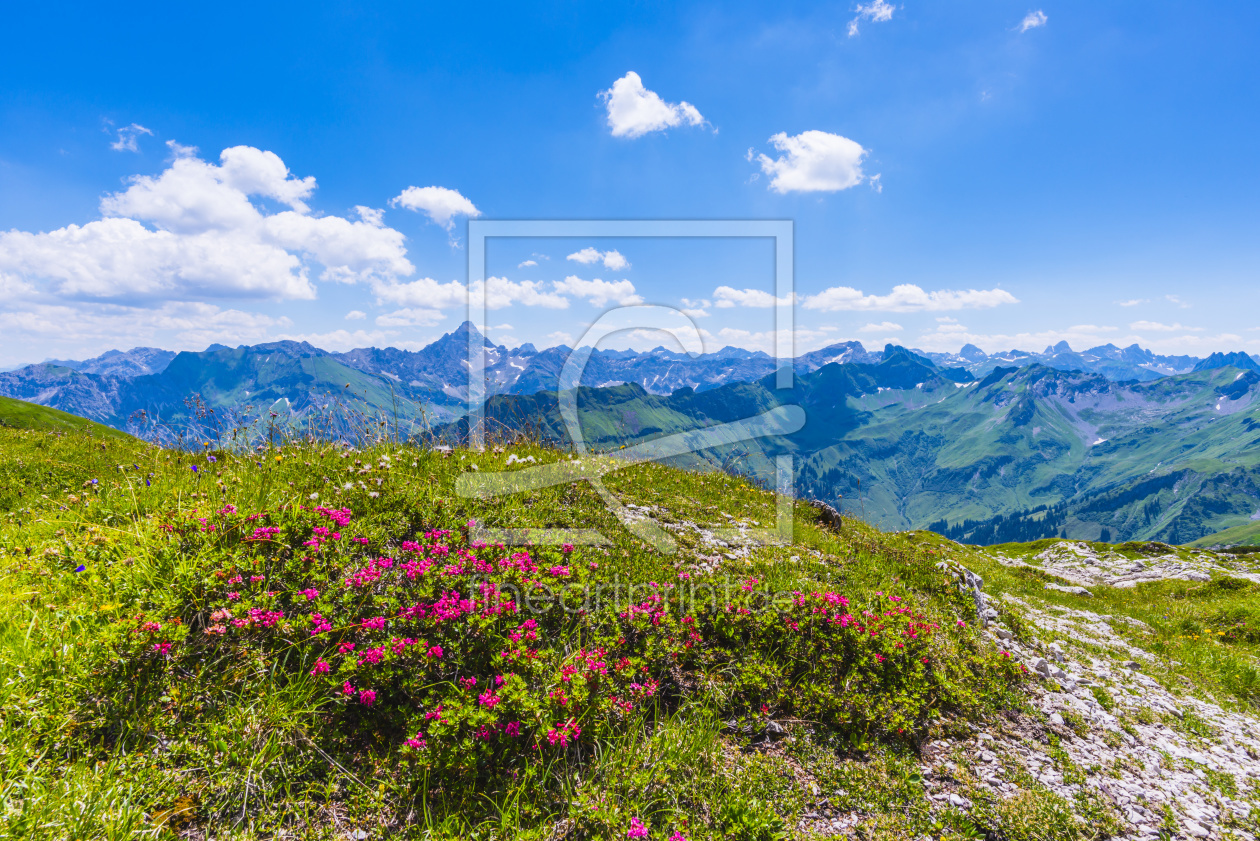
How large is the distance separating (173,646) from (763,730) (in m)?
5.56

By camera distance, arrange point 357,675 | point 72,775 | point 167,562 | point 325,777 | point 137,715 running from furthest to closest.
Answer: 1. point 167,562
2. point 357,675
3. point 325,777
4. point 137,715
5. point 72,775

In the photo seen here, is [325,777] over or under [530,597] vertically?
under

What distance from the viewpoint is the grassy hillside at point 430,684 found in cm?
371

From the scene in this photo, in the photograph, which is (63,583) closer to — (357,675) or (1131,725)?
(357,675)

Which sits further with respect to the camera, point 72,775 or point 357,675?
point 357,675

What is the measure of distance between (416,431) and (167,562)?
5683 mm

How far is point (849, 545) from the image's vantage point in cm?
1095

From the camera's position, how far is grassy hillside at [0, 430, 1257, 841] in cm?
371

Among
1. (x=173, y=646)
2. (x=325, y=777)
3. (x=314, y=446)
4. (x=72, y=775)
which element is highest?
(x=314, y=446)

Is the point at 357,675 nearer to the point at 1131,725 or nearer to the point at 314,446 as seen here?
the point at 314,446

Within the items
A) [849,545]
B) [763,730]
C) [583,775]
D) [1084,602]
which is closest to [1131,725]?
[849,545]

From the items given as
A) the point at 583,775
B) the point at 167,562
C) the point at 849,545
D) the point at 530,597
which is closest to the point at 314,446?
the point at 167,562

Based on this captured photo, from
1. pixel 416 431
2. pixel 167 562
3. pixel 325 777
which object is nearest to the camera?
pixel 325 777

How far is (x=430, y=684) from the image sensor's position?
450 cm
